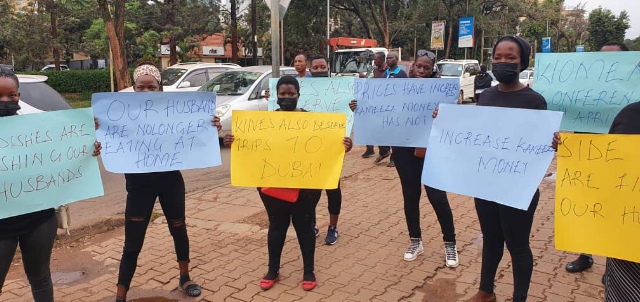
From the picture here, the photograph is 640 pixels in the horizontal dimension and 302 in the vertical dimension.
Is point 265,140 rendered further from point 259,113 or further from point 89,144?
point 89,144

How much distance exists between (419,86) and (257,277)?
6.73ft

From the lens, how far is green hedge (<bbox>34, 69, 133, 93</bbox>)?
2323 cm

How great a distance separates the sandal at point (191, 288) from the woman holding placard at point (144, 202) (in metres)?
0.34

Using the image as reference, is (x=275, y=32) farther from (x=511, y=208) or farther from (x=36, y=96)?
(x=511, y=208)

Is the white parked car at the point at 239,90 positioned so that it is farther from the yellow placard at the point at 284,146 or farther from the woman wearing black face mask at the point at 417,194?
the yellow placard at the point at 284,146

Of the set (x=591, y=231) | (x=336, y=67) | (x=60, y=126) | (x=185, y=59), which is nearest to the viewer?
(x=591, y=231)

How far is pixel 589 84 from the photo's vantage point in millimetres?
3635

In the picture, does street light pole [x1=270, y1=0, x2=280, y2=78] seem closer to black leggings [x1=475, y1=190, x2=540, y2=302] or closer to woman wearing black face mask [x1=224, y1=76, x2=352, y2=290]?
woman wearing black face mask [x1=224, y1=76, x2=352, y2=290]

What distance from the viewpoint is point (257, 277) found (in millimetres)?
3920

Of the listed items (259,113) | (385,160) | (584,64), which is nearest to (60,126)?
(259,113)

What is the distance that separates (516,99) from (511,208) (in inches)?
26.4

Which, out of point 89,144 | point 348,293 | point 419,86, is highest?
point 419,86

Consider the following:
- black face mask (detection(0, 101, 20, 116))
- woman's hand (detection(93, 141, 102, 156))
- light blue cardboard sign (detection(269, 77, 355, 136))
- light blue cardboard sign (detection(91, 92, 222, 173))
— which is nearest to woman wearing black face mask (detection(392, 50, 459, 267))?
light blue cardboard sign (detection(269, 77, 355, 136))

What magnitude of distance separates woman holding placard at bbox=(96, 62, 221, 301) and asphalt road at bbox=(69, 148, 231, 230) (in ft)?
6.97
